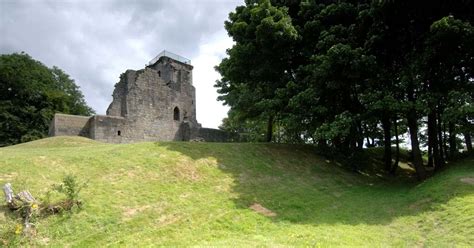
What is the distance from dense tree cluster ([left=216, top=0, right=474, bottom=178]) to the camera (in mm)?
13570

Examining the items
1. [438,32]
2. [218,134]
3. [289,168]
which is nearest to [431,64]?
[438,32]

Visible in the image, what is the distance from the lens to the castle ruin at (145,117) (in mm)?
22453

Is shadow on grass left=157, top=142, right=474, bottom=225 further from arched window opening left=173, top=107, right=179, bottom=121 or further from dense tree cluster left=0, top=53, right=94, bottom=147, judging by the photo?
dense tree cluster left=0, top=53, right=94, bottom=147

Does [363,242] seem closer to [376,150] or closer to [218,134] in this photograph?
[376,150]

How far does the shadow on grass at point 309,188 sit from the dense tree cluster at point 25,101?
78.9 feet

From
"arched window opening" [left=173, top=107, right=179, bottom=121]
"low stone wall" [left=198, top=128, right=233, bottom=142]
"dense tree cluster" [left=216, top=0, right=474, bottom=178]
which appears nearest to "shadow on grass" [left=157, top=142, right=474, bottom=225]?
"dense tree cluster" [left=216, top=0, right=474, bottom=178]

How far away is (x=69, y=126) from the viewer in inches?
870

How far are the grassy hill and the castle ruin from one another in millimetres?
9905

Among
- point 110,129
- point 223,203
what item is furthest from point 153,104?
point 223,203

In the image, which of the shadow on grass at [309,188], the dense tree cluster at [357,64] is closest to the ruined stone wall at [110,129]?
the dense tree cluster at [357,64]

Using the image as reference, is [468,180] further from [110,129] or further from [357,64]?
[110,129]

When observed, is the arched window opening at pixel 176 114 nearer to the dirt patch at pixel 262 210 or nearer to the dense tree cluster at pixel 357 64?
the dense tree cluster at pixel 357 64

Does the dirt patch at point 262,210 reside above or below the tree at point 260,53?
below

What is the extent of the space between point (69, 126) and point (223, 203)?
1522 centimetres
